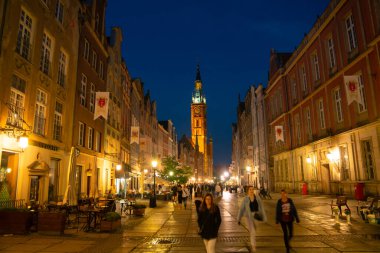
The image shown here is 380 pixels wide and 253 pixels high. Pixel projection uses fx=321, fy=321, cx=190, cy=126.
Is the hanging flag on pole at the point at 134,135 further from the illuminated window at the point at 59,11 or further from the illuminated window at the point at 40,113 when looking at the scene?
the illuminated window at the point at 40,113

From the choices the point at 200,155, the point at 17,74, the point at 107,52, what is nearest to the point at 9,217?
the point at 17,74

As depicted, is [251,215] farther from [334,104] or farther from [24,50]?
[334,104]

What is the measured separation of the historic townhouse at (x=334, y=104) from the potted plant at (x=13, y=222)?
18770 millimetres

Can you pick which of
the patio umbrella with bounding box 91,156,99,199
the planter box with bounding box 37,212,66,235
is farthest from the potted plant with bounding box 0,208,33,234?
the patio umbrella with bounding box 91,156,99,199

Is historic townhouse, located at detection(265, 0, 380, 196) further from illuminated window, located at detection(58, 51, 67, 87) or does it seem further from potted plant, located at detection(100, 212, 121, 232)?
illuminated window, located at detection(58, 51, 67, 87)

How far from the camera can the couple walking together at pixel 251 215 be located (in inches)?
280

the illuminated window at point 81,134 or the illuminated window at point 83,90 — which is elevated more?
the illuminated window at point 83,90

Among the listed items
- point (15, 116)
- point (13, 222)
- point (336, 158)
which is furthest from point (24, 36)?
point (336, 158)

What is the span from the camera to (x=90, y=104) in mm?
26844

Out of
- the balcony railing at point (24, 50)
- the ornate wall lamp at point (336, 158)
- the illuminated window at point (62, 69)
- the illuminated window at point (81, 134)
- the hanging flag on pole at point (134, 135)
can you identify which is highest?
the illuminated window at point (62, 69)

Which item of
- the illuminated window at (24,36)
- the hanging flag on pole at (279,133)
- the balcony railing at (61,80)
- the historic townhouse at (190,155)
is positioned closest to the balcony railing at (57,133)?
the balcony railing at (61,80)

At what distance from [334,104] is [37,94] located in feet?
79.6

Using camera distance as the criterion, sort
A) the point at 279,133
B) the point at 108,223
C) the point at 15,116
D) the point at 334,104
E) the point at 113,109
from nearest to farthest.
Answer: the point at 108,223 < the point at 15,116 < the point at 334,104 < the point at 113,109 < the point at 279,133

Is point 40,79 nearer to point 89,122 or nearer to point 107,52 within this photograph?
point 89,122
